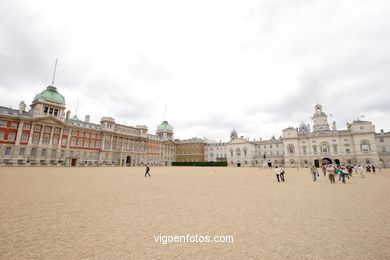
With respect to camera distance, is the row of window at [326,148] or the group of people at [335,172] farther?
the row of window at [326,148]

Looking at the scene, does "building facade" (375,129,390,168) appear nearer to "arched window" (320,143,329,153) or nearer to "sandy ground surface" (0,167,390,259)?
"arched window" (320,143,329,153)

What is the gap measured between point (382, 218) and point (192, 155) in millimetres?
83490

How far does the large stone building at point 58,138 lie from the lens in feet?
A: 144

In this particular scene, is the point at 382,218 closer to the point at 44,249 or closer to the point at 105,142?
the point at 44,249

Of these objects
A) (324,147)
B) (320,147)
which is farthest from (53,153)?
(324,147)

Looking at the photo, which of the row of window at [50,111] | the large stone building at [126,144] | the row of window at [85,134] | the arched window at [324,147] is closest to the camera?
the large stone building at [126,144]

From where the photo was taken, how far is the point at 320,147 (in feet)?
205

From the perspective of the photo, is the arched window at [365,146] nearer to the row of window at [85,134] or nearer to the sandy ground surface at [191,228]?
the sandy ground surface at [191,228]

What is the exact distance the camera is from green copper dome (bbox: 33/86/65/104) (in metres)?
50.8

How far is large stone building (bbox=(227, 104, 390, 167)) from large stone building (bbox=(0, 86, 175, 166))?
46340mm

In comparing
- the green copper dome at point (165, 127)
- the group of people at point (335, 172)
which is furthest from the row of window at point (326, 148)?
the green copper dome at point (165, 127)

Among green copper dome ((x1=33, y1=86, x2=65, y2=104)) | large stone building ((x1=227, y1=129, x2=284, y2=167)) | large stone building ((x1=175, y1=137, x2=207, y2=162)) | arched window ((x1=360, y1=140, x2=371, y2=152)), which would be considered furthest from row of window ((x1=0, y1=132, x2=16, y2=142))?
arched window ((x1=360, y1=140, x2=371, y2=152))

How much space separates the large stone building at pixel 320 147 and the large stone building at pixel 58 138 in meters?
46.3

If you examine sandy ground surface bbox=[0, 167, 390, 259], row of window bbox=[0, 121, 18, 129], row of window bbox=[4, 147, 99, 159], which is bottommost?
sandy ground surface bbox=[0, 167, 390, 259]
